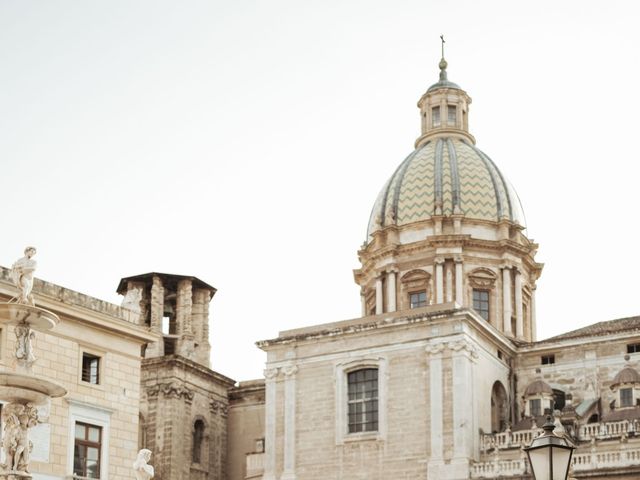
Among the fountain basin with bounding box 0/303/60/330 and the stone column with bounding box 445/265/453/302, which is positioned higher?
the stone column with bounding box 445/265/453/302

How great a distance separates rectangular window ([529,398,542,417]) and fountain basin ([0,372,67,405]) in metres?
27.4

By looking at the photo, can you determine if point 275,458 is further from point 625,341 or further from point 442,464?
point 625,341

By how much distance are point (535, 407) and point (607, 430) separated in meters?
5.03

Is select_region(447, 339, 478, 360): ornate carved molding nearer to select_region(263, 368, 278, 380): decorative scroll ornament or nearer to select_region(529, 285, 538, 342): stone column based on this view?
select_region(263, 368, 278, 380): decorative scroll ornament

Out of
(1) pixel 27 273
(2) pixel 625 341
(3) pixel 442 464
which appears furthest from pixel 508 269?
(1) pixel 27 273

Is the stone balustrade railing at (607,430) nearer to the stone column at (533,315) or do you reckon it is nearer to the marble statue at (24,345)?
the stone column at (533,315)

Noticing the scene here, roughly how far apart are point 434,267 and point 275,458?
1214cm

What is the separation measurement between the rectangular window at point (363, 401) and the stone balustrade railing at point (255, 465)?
4.30 meters

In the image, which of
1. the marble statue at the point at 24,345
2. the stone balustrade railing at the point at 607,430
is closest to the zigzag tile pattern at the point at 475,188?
the stone balustrade railing at the point at 607,430

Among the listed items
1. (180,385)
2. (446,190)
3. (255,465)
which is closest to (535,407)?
(255,465)

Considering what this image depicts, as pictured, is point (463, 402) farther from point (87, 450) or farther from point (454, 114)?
point (454, 114)

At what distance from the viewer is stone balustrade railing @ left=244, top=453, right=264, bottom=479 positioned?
45.6 m

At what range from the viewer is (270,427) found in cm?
4497

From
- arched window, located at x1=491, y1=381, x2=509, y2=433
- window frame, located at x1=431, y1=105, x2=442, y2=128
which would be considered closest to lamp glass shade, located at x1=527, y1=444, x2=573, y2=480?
arched window, located at x1=491, y1=381, x2=509, y2=433
